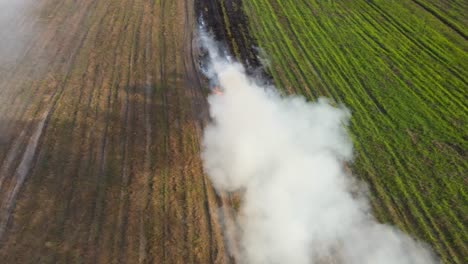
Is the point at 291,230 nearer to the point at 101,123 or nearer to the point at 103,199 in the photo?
the point at 103,199

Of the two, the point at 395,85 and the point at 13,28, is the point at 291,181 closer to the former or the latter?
the point at 395,85

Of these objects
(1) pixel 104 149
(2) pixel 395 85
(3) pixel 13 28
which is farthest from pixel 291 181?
(3) pixel 13 28

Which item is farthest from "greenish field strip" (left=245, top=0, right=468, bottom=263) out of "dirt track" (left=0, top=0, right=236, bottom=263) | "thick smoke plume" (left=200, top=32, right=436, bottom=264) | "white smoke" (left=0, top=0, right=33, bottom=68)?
"white smoke" (left=0, top=0, right=33, bottom=68)

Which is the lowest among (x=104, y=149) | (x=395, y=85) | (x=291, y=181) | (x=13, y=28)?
(x=104, y=149)

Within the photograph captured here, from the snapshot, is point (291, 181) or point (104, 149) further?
point (104, 149)

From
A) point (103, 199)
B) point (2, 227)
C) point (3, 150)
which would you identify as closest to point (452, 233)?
point (103, 199)
